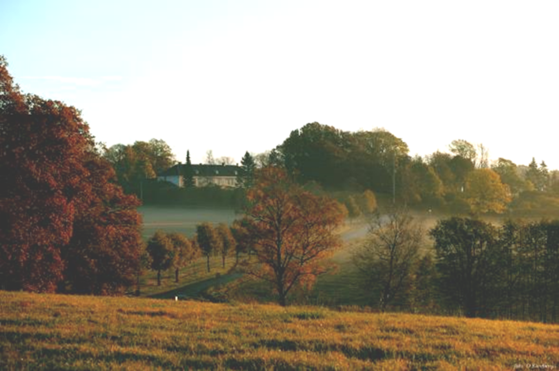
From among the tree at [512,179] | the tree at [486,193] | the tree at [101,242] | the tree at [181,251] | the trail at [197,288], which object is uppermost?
the tree at [512,179]

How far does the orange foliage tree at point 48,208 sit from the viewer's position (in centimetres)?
2405

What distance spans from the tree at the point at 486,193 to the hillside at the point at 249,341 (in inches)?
3239

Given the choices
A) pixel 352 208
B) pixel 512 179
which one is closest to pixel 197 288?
pixel 352 208

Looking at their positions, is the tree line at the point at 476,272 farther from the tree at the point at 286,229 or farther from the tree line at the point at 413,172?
the tree line at the point at 413,172

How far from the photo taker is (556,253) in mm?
36812

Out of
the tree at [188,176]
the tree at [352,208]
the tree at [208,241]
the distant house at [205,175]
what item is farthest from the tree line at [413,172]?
the tree at [208,241]

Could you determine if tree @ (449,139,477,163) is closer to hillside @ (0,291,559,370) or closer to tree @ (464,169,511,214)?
tree @ (464,169,511,214)

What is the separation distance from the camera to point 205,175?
6407 inches

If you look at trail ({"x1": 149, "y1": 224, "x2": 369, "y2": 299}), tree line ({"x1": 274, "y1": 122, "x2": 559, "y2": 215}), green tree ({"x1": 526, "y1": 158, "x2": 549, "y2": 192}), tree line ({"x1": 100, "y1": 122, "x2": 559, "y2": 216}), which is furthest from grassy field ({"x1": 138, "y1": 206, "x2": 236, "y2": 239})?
green tree ({"x1": 526, "y1": 158, "x2": 549, "y2": 192})

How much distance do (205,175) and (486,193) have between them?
100 metres

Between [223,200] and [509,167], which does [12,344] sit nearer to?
[223,200]

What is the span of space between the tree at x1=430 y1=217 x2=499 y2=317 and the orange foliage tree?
25.5 meters

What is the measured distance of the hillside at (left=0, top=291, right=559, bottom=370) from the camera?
8.34m

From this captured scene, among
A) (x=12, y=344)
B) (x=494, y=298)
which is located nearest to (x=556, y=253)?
(x=494, y=298)
